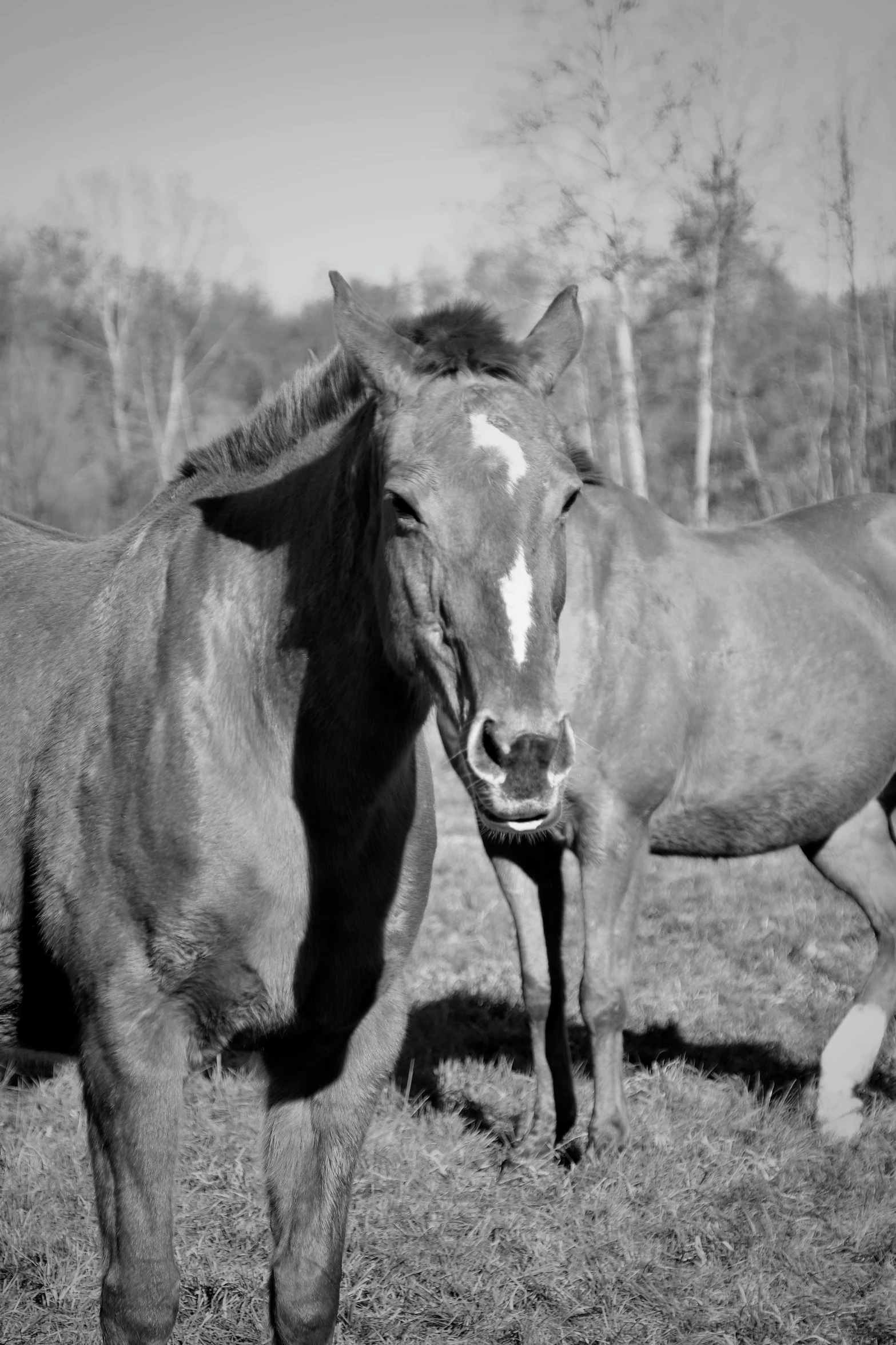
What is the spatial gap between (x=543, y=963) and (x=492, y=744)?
267cm

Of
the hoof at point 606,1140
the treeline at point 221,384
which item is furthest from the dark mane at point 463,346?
the treeline at point 221,384

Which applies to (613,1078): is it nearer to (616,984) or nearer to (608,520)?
(616,984)

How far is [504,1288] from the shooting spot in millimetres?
3119

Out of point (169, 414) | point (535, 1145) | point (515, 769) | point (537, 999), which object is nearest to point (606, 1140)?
point (535, 1145)

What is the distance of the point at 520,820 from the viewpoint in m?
1.94

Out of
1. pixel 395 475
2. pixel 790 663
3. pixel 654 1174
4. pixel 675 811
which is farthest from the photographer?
pixel 790 663

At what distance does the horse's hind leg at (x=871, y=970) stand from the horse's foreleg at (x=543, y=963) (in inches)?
38.3

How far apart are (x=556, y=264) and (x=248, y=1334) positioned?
50.6 feet

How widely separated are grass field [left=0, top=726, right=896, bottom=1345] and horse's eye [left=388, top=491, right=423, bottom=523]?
6.05ft

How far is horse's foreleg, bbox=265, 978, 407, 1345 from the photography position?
2582mm

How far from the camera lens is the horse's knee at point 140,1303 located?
235cm

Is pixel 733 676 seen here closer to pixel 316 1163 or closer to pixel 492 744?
pixel 316 1163

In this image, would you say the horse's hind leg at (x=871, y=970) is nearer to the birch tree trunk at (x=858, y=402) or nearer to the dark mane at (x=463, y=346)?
the dark mane at (x=463, y=346)

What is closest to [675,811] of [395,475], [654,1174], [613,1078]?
[613,1078]
